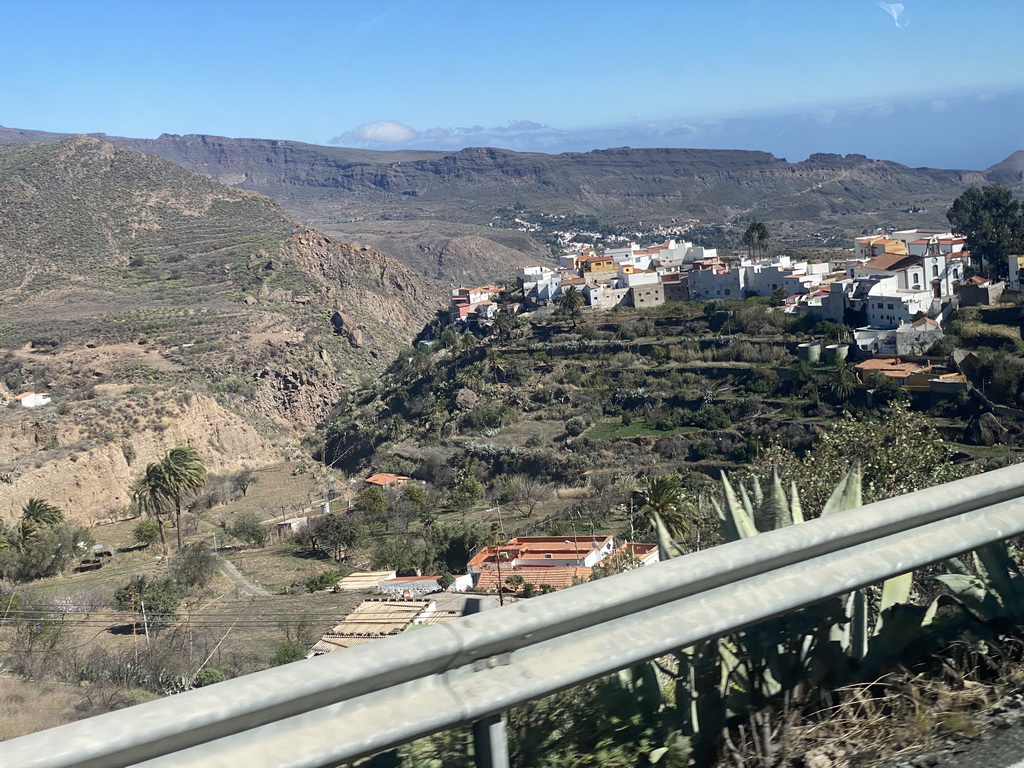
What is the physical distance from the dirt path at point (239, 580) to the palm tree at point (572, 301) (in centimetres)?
2800

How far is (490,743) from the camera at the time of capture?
5.95ft

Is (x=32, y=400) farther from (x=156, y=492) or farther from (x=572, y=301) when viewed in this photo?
(x=572, y=301)

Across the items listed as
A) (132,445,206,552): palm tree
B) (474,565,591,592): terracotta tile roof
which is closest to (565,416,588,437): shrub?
(132,445,206,552): palm tree

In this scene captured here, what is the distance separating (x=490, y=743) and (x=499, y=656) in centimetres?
17

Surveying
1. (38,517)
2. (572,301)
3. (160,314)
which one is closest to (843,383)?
(572,301)

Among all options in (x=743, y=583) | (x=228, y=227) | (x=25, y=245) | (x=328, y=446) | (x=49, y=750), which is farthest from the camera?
(x=228, y=227)

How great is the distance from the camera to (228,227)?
66812mm

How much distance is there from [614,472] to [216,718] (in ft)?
100

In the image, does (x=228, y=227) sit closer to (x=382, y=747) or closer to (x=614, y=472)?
(x=614, y=472)

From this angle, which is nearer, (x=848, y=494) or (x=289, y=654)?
(x=848, y=494)

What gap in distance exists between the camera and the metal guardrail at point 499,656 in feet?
5.01

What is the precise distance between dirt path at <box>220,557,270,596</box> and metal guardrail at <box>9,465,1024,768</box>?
1658 cm

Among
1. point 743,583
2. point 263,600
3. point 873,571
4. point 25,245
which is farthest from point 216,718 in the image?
point 25,245

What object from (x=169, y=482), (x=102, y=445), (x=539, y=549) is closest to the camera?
(x=539, y=549)
